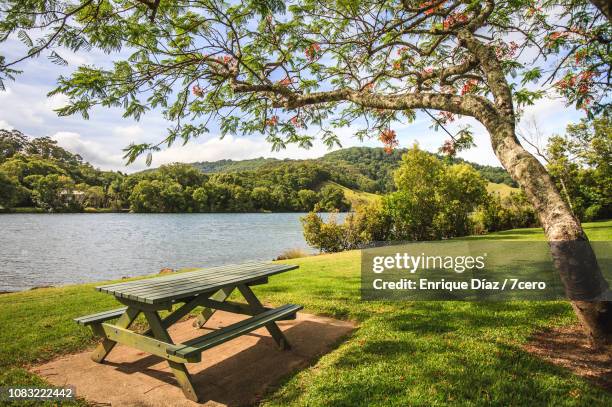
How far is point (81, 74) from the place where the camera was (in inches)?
181

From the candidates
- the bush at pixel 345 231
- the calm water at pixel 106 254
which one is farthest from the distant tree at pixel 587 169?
the calm water at pixel 106 254

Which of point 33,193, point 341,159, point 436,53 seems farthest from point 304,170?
point 436,53

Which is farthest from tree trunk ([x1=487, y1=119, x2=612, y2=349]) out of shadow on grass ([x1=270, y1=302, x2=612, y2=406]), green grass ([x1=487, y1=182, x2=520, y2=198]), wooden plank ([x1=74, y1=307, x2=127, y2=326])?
green grass ([x1=487, y1=182, x2=520, y2=198])

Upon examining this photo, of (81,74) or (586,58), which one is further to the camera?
(586,58)

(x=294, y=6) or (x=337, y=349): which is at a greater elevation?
(x=294, y=6)

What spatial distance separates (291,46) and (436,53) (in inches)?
139

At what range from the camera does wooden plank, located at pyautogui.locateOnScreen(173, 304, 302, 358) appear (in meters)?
3.28

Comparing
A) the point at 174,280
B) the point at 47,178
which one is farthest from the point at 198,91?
the point at 47,178

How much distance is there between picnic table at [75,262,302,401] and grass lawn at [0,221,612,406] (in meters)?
0.75

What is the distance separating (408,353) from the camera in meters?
4.14

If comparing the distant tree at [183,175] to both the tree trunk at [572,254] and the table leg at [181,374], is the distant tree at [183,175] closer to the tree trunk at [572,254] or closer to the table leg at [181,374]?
the table leg at [181,374]

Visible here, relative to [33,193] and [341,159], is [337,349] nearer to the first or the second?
[33,193]

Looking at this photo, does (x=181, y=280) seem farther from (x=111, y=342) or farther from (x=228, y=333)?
(x=228, y=333)

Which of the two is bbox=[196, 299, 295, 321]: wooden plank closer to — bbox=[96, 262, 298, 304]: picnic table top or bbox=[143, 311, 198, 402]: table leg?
bbox=[96, 262, 298, 304]: picnic table top
